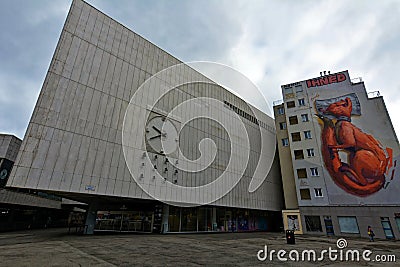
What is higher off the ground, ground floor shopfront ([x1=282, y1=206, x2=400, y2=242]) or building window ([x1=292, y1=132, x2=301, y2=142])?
building window ([x1=292, y1=132, x2=301, y2=142])

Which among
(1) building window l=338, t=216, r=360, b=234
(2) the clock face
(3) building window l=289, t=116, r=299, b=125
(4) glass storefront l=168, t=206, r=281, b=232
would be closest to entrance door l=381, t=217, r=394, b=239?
(1) building window l=338, t=216, r=360, b=234

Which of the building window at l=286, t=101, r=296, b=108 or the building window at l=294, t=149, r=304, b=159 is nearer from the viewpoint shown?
the building window at l=294, t=149, r=304, b=159

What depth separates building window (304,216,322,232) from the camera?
36434mm

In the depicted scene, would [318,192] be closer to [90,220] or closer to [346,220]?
[346,220]

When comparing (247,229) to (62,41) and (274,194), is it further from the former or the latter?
(62,41)

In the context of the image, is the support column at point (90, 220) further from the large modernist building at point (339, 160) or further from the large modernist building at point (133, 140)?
the large modernist building at point (339, 160)

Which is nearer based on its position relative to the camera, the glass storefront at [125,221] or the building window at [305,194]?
the glass storefront at [125,221]

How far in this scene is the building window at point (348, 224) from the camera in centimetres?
3362

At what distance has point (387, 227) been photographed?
32.0 m

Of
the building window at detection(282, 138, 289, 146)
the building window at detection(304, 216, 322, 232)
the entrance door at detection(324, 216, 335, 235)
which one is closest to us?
the entrance door at detection(324, 216, 335, 235)

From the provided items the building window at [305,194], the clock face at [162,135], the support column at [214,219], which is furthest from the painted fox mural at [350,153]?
Result: the clock face at [162,135]

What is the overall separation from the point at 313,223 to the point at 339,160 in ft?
36.9

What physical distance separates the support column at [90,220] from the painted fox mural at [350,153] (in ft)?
121

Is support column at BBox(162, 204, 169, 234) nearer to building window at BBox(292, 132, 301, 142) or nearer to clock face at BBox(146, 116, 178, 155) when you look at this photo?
clock face at BBox(146, 116, 178, 155)
